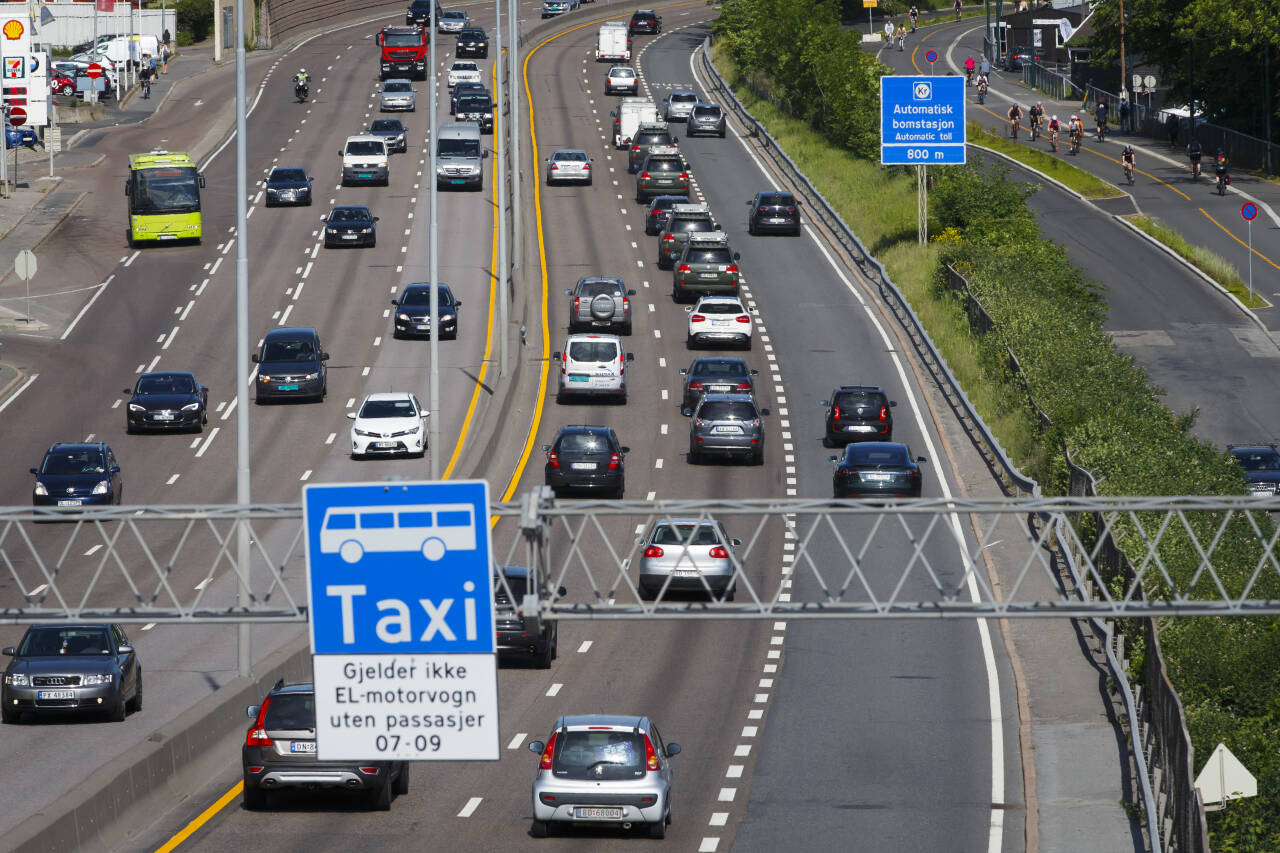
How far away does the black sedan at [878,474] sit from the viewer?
39594mm

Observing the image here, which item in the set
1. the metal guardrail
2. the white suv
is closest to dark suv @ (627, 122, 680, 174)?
the metal guardrail

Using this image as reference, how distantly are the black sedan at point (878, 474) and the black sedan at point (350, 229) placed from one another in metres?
30.4

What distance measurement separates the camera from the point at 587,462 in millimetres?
41156

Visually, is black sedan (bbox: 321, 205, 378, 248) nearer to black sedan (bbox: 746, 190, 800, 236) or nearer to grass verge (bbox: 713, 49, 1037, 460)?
black sedan (bbox: 746, 190, 800, 236)

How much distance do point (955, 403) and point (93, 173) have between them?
4722cm

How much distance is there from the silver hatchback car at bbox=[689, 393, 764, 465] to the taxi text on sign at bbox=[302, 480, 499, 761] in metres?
28.9

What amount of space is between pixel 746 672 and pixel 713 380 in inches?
682

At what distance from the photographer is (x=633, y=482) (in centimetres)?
4334

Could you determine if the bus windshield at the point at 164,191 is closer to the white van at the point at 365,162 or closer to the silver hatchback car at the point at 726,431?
the white van at the point at 365,162

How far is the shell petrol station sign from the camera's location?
77.2 meters

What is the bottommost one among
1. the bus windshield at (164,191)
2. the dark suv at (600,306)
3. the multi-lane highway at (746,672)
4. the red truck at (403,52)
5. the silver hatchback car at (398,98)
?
the multi-lane highway at (746,672)

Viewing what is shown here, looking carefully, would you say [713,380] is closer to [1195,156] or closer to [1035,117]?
[1195,156]

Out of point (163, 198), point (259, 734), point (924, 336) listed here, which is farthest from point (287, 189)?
point (259, 734)

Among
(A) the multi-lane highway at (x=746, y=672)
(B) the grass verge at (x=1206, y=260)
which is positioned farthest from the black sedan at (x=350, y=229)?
(B) the grass verge at (x=1206, y=260)
